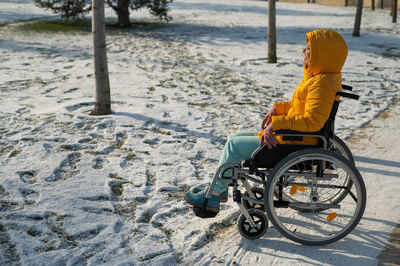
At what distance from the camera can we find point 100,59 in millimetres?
5871

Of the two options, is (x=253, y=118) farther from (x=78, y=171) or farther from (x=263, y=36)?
(x=263, y=36)

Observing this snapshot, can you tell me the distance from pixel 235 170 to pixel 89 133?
9.65 ft

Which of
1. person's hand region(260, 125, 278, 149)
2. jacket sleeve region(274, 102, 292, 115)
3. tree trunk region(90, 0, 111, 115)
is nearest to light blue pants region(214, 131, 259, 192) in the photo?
person's hand region(260, 125, 278, 149)

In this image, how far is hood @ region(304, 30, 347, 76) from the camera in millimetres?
2877

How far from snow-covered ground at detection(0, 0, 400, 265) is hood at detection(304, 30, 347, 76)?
1327 millimetres

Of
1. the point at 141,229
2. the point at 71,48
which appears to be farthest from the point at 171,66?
the point at 141,229

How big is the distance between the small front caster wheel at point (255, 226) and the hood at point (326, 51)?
1164 mm

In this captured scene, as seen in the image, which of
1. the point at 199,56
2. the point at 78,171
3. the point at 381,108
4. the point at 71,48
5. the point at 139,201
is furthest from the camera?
the point at 71,48

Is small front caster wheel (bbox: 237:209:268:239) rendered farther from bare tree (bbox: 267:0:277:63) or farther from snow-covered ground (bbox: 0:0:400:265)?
bare tree (bbox: 267:0:277:63)

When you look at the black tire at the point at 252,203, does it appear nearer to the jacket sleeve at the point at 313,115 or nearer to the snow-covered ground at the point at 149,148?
the snow-covered ground at the point at 149,148

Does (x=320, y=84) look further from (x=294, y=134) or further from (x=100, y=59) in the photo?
(x=100, y=59)

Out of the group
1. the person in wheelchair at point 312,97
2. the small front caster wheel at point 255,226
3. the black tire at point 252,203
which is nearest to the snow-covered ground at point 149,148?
the small front caster wheel at point 255,226

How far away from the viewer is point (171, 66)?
32.5ft

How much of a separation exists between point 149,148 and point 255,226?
224 cm
